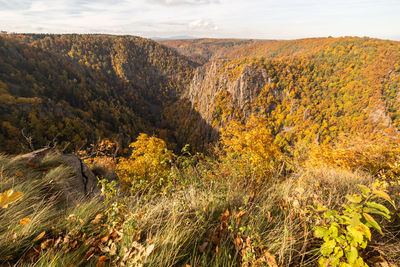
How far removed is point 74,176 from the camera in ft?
19.3

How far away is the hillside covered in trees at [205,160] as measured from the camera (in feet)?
7.00

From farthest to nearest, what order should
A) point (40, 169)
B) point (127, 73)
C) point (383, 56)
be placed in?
point (127, 73) → point (383, 56) → point (40, 169)

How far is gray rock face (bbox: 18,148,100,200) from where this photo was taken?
16.8ft

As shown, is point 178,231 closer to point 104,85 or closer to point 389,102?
point 389,102

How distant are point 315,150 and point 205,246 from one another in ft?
41.5

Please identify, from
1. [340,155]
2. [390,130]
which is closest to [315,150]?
[340,155]

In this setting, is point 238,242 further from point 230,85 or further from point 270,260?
point 230,85

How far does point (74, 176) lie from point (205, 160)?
4675mm

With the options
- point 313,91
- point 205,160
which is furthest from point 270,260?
point 313,91

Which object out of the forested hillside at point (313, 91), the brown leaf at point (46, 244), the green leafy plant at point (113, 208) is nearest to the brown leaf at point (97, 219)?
the green leafy plant at point (113, 208)

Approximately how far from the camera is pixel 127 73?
190250 mm

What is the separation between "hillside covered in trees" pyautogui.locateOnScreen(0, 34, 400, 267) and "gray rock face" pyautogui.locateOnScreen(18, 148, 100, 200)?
83 millimetres

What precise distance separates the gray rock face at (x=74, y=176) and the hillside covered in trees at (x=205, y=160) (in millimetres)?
83

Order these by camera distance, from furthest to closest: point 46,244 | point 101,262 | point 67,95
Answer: point 67,95, point 46,244, point 101,262
